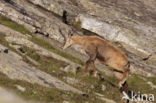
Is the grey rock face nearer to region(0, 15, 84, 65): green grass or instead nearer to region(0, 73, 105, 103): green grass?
region(0, 15, 84, 65): green grass

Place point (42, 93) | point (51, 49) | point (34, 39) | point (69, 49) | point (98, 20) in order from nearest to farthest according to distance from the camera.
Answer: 1. point (42, 93)
2. point (51, 49)
3. point (34, 39)
4. point (69, 49)
5. point (98, 20)

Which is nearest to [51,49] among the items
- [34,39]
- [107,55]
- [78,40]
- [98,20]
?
[34,39]

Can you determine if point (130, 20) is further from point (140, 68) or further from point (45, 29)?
point (45, 29)

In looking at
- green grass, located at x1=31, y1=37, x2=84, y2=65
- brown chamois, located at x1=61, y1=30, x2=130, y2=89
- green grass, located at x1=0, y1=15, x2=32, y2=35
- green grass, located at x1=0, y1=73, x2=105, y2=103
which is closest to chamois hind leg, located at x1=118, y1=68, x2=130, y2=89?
brown chamois, located at x1=61, y1=30, x2=130, y2=89

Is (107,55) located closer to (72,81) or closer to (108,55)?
(108,55)

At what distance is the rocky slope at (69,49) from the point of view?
1966 cm

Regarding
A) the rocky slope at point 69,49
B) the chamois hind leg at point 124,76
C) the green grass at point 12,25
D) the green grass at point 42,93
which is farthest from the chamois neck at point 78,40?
the green grass at point 42,93

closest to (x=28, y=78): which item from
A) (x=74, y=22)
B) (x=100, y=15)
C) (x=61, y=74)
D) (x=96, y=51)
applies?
(x=61, y=74)

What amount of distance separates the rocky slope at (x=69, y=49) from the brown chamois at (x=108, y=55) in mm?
1518

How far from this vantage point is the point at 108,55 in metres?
24.6

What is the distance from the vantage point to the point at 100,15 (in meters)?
44.3

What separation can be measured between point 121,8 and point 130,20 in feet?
15.6

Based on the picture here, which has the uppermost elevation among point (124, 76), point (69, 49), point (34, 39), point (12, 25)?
point (12, 25)

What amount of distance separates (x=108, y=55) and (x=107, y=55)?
122 millimetres
